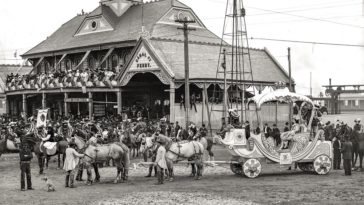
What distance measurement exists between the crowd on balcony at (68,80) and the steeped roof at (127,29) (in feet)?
13.7

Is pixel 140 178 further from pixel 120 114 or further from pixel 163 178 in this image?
pixel 120 114

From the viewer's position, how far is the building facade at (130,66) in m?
37.9

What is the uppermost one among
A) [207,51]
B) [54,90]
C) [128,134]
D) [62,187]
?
[207,51]

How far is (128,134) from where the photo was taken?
24.0 metres

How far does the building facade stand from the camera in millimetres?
37875

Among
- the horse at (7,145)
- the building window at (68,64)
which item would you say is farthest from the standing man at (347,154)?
the building window at (68,64)

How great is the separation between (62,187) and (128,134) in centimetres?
701

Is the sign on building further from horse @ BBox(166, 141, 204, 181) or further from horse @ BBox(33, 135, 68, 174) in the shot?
horse @ BBox(166, 141, 204, 181)

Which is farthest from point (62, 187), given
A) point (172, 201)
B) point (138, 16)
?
point (138, 16)

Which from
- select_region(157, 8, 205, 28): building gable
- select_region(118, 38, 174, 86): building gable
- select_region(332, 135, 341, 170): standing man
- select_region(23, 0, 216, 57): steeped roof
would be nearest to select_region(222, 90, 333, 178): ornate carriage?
select_region(332, 135, 341, 170): standing man

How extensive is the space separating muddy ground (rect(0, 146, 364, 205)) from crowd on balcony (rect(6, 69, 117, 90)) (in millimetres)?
20341

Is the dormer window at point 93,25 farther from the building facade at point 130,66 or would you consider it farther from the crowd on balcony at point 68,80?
the crowd on balcony at point 68,80

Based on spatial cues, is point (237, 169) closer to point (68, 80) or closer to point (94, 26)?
point (68, 80)

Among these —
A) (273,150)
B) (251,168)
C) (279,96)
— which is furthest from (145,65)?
(251,168)
